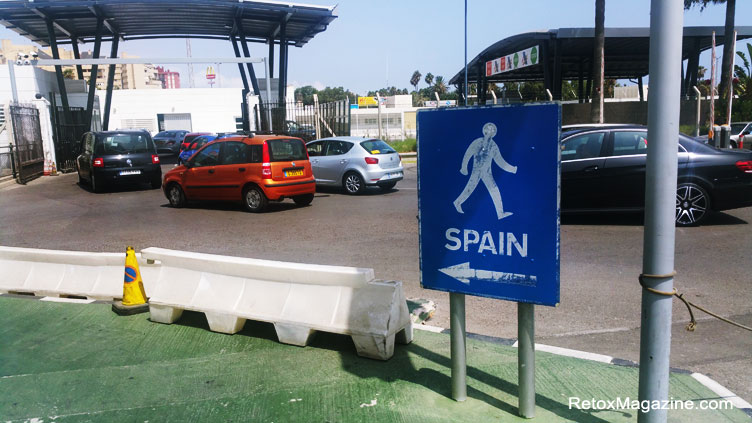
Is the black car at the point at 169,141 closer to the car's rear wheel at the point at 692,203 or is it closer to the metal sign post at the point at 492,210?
the car's rear wheel at the point at 692,203

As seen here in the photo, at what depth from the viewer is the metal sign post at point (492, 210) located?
3.24m

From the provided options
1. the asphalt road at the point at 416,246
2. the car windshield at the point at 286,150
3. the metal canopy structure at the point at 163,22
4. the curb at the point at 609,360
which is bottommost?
the asphalt road at the point at 416,246

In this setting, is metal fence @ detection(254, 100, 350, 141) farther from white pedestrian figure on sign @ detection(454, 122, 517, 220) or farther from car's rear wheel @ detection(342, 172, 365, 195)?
white pedestrian figure on sign @ detection(454, 122, 517, 220)

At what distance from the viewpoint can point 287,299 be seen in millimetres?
4914

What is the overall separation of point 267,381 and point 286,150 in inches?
367

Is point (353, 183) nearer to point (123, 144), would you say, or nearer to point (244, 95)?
point (123, 144)

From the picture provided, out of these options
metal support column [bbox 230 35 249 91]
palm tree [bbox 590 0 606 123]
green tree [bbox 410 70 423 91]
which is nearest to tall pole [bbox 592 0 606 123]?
palm tree [bbox 590 0 606 123]

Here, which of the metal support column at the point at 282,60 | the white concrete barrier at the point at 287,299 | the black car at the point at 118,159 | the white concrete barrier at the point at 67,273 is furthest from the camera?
the metal support column at the point at 282,60

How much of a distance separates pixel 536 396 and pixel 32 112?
24330 mm

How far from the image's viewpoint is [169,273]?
555cm

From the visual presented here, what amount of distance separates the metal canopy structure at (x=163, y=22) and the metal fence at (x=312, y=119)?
0.77m

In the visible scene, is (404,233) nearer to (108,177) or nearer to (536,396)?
(536,396)

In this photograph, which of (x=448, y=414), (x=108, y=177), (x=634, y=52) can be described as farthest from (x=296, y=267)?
(x=634, y=52)

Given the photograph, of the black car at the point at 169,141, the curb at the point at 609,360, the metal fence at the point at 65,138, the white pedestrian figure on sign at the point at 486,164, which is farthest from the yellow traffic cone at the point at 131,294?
the black car at the point at 169,141
